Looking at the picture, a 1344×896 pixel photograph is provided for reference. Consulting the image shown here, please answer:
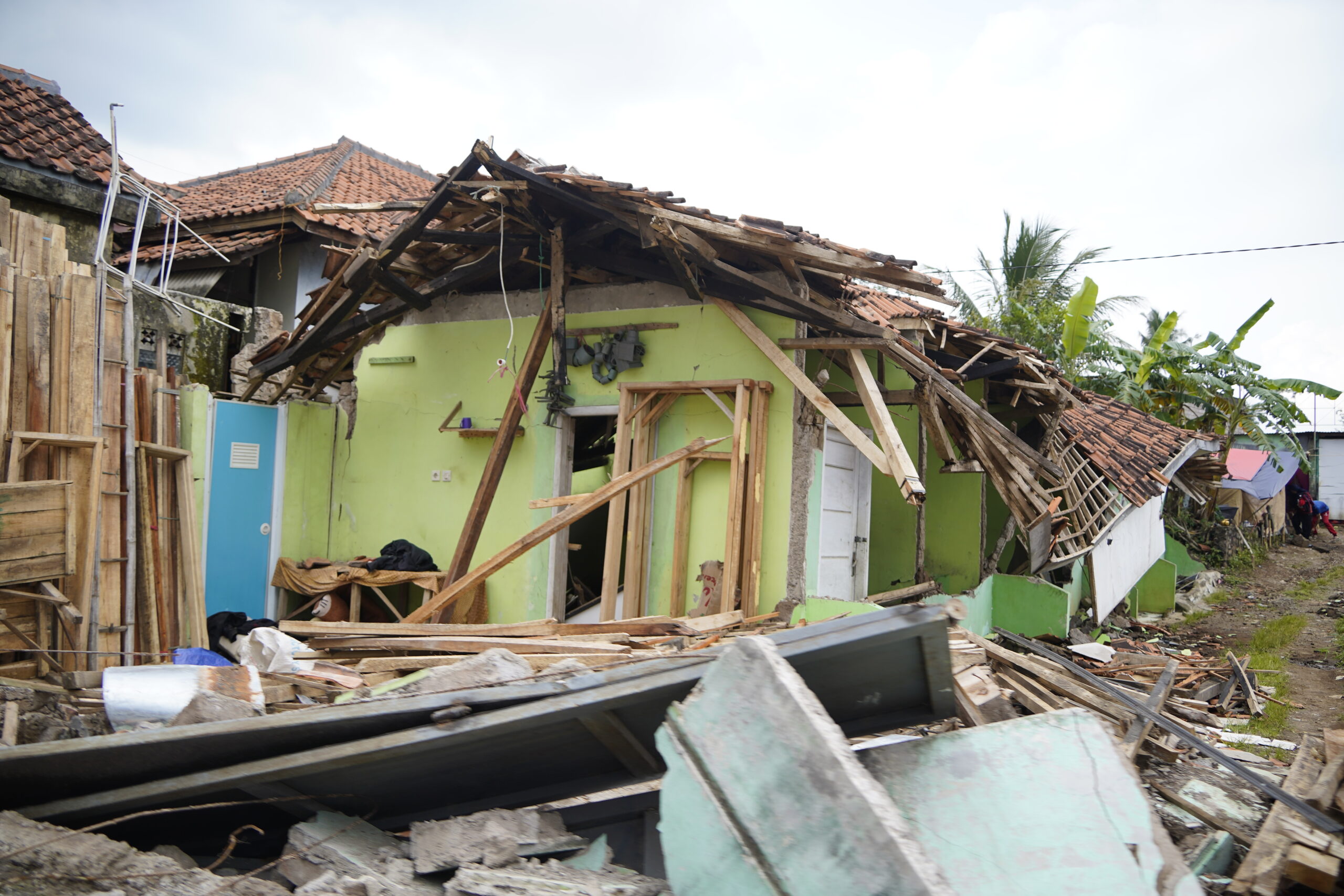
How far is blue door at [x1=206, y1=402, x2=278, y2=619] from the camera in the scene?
28.3 ft

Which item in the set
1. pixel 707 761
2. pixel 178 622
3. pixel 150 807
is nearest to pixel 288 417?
pixel 178 622

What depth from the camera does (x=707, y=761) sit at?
89.1 inches

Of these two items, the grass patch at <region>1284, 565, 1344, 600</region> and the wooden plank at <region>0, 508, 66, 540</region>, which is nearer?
the wooden plank at <region>0, 508, 66, 540</region>

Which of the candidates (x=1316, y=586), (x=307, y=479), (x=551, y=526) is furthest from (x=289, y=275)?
(x=1316, y=586)

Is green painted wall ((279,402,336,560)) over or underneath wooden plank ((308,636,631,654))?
over

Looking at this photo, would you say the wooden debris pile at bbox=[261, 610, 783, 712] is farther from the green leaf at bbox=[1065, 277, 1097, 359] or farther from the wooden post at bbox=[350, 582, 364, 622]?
the green leaf at bbox=[1065, 277, 1097, 359]

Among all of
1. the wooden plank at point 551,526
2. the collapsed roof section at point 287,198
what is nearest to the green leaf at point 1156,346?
the wooden plank at point 551,526

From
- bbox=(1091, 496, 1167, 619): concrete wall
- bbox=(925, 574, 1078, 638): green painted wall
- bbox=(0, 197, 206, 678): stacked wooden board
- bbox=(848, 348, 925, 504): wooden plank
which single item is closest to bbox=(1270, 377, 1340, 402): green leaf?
bbox=(1091, 496, 1167, 619): concrete wall

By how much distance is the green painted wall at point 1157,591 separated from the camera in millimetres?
13117

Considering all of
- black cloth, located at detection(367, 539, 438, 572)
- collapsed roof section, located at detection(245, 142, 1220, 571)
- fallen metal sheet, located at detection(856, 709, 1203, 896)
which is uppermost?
collapsed roof section, located at detection(245, 142, 1220, 571)

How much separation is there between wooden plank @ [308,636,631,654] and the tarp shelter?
18.6 m

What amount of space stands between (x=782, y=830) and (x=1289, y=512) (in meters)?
26.6

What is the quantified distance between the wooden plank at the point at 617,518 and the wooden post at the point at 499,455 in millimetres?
906

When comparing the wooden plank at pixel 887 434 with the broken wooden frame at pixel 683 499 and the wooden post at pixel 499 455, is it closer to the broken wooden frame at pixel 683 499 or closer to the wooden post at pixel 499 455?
the broken wooden frame at pixel 683 499
